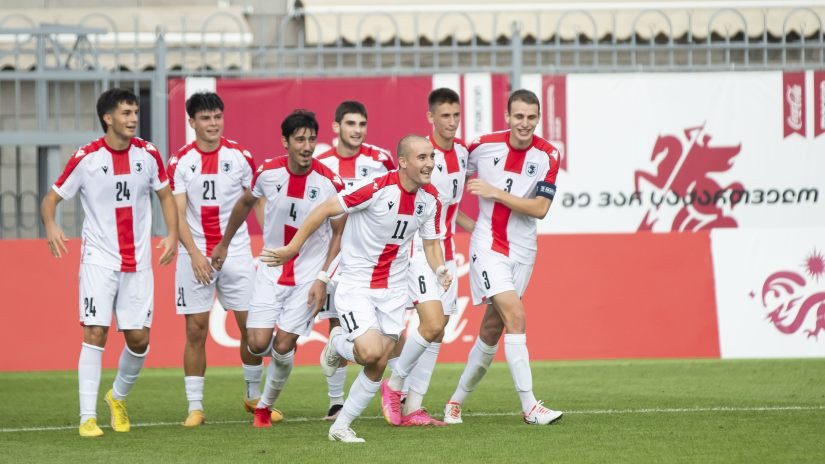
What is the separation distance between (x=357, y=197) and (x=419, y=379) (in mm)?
1605

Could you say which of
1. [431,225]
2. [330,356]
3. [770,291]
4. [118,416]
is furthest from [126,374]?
[770,291]

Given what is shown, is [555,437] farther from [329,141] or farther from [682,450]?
[329,141]

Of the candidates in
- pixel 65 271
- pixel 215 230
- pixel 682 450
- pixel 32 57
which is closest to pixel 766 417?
pixel 682 450

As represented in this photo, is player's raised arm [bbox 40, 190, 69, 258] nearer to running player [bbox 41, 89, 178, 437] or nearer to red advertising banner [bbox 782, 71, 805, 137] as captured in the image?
running player [bbox 41, 89, 178, 437]

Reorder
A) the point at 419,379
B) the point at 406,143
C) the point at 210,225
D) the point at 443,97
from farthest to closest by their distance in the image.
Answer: the point at 210,225 < the point at 443,97 < the point at 419,379 < the point at 406,143

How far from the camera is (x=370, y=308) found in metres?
8.95

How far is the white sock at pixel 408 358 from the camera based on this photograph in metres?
9.41

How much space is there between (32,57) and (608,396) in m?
11.5

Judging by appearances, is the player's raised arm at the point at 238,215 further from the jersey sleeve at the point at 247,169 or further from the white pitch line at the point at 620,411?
the white pitch line at the point at 620,411

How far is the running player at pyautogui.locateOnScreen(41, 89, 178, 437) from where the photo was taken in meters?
9.24

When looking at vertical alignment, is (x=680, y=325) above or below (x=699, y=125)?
below

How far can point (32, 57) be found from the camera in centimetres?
1933

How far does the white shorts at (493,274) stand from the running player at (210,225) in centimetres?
183

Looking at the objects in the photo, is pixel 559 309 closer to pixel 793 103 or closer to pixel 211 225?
pixel 211 225
